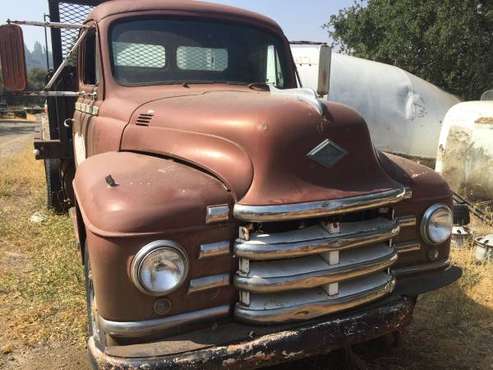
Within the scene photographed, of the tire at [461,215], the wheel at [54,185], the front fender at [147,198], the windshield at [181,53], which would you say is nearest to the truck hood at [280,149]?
the front fender at [147,198]

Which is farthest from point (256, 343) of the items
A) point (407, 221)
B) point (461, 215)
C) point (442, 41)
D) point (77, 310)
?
point (442, 41)

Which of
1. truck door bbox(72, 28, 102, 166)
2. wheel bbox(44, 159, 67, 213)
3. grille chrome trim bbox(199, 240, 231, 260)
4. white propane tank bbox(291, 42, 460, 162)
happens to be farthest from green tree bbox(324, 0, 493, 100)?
grille chrome trim bbox(199, 240, 231, 260)

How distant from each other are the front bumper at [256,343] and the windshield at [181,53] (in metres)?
2.04

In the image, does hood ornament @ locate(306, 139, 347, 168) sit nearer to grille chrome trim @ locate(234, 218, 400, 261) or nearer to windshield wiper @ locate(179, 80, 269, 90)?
grille chrome trim @ locate(234, 218, 400, 261)

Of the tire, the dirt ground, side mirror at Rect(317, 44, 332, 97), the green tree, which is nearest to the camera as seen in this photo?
the dirt ground

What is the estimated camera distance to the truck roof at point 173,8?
383 centimetres

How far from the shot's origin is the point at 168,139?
289 cm

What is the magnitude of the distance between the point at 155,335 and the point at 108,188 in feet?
2.35

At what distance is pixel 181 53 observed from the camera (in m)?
3.83

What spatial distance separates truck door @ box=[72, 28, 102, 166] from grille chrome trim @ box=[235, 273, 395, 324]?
2133mm

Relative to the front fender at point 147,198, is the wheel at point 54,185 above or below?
below

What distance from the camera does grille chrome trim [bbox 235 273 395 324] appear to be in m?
2.36

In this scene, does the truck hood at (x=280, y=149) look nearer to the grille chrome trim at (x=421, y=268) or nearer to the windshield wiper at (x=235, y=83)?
the grille chrome trim at (x=421, y=268)

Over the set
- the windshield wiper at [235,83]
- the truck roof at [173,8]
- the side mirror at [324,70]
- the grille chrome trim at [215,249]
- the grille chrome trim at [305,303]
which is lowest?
the grille chrome trim at [305,303]
